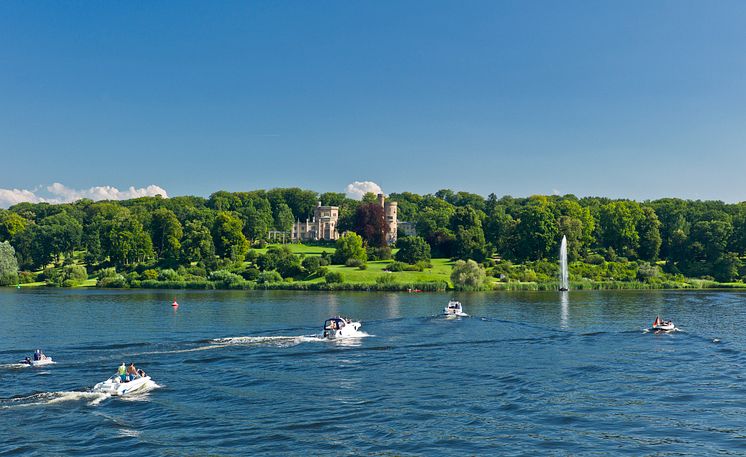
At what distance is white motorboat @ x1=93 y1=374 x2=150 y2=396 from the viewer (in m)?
37.0

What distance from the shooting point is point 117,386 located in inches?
1463

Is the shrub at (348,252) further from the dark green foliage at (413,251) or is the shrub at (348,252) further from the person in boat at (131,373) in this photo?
the person in boat at (131,373)

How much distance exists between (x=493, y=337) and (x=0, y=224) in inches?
6974

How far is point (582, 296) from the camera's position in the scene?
108 meters

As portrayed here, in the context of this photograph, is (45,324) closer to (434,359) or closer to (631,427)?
(434,359)

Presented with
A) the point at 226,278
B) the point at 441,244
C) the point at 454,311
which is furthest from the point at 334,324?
the point at 441,244

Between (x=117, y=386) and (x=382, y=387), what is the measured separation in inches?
616

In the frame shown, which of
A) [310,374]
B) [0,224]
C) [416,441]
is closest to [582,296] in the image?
[310,374]

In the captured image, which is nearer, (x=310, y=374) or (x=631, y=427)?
(x=631, y=427)

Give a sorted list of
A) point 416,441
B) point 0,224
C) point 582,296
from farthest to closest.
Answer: point 0,224
point 582,296
point 416,441

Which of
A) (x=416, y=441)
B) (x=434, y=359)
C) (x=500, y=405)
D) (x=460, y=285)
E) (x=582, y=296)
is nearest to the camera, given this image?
(x=416, y=441)

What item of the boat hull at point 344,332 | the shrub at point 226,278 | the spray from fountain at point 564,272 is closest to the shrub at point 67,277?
the shrub at point 226,278

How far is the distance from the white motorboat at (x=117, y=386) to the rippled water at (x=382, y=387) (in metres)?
0.71

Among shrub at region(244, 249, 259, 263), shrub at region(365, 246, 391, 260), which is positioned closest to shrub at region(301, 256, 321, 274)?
shrub at region(244, 249, 259, 263)
